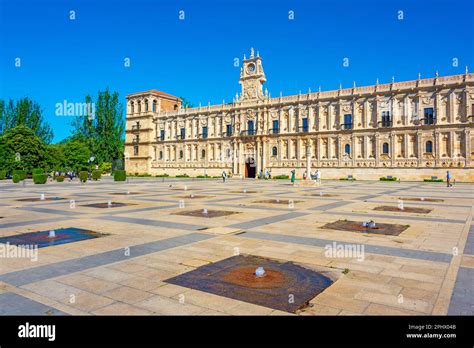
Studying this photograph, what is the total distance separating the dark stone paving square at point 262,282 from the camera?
16.1 feet

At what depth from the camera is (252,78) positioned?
6038cm

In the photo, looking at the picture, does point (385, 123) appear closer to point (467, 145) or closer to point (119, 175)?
point (467, 145)

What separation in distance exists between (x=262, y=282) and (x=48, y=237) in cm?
652

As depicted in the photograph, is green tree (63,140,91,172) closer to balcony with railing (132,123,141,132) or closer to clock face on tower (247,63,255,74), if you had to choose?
balcony with railing (132,123,141,132)

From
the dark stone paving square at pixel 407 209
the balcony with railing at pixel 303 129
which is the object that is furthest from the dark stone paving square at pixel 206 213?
the balcony with railing at pixel 303 129

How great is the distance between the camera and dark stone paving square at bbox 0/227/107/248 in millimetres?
8555

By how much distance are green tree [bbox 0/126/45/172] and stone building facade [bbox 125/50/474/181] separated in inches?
825

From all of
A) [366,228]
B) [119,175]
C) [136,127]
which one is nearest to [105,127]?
[136,127]

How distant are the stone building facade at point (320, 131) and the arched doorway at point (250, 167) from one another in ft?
0.59

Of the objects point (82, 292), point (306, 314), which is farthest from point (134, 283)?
point (306, 314)

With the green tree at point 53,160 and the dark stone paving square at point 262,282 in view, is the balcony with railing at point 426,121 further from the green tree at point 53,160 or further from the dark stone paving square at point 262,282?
the green tree at point 53,160
